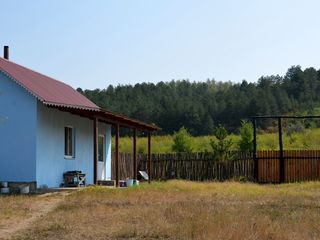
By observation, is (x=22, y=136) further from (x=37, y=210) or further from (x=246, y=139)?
(x=246, y=139)

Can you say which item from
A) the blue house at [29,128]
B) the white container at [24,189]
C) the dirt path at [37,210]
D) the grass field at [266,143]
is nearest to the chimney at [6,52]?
the blue house at [29,128]

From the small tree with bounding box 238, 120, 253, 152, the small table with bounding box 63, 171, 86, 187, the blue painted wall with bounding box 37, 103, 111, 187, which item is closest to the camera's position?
the blue painted wall with bounding box 37, 103, 111, 187

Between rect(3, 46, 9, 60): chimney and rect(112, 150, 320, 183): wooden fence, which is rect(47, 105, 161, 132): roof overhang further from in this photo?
rect(112, 150, 320, 183): wooden fence

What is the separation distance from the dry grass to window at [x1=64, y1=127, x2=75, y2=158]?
3.96 m

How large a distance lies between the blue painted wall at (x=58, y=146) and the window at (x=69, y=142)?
194 mm

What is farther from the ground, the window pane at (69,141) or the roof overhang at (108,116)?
the roof overhang at (108,116)

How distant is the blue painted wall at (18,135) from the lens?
19062 mm

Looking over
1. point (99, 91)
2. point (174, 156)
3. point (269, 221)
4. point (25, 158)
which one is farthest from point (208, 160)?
point (99, 91)

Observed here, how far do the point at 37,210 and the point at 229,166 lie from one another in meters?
17.2

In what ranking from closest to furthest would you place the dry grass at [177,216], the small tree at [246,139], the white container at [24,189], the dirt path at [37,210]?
the dry grass at [177,216], the dirt path at [37,210], the white container at [24,189], the small tree at [246,139]

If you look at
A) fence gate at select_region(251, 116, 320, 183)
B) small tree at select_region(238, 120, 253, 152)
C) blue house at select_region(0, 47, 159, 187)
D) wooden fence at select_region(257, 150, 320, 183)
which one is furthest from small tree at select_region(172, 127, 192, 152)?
blue house at select_region(0, 47, 159, 187)

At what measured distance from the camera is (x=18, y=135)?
19.2 m

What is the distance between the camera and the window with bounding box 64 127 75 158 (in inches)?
877

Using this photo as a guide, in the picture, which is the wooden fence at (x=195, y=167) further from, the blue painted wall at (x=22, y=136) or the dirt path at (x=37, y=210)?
the dirt path at (x=37, y=210)
